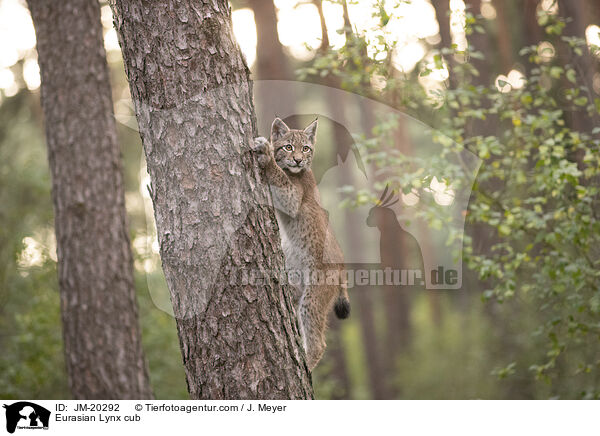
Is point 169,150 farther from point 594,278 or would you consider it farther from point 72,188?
point 594,278

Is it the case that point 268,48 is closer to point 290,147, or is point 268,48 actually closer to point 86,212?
point 86,212

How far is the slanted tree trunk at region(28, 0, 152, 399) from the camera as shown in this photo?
527 cm

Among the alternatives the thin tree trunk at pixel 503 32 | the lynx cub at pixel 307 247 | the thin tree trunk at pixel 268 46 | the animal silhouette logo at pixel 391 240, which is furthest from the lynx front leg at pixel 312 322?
the thin tree trunk at pixel 503 32

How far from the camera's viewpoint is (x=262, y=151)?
281 cm

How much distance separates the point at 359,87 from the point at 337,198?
1.20 meters

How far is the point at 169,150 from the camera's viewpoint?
2.58 meters

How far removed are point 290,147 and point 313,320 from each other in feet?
4.00

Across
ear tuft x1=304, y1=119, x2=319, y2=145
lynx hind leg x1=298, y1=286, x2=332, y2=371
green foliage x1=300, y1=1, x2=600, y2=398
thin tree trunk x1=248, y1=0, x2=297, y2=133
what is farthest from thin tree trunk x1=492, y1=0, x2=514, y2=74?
lynx hind leg x1=298, y1=286, x2=332, y2=371

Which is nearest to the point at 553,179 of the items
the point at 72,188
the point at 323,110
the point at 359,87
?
the point at 359,87

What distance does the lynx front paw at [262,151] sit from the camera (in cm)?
278

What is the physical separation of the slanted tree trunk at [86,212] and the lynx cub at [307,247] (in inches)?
90.5
